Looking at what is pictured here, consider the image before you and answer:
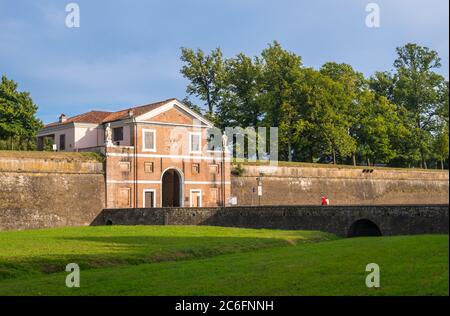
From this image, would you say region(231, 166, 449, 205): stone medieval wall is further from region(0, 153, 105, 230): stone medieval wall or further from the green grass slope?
the green grass slope

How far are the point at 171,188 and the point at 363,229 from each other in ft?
80.8

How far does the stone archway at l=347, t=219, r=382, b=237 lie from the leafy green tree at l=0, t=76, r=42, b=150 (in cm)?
3719

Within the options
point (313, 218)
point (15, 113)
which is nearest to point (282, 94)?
point (15, 113)

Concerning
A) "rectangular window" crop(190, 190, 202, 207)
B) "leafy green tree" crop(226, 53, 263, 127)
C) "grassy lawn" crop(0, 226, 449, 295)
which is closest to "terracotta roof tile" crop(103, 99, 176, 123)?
"rectangular window" crop(190, 190, 202, 207)

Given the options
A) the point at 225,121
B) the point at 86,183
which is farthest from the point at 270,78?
the point at 86,183

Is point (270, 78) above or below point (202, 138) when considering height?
above

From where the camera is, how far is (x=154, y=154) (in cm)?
5253

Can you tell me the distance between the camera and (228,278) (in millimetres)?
15617

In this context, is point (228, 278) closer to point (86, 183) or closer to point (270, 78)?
point (86, 183)

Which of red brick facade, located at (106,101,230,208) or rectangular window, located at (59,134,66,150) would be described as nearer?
red brick facade, located at (106,101,230,208)

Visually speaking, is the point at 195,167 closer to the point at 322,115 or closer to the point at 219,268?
the point at 322,115

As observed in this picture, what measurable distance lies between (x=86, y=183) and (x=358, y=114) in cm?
3318

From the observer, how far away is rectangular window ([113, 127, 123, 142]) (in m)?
53.8

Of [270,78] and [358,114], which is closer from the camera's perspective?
[270,78]
